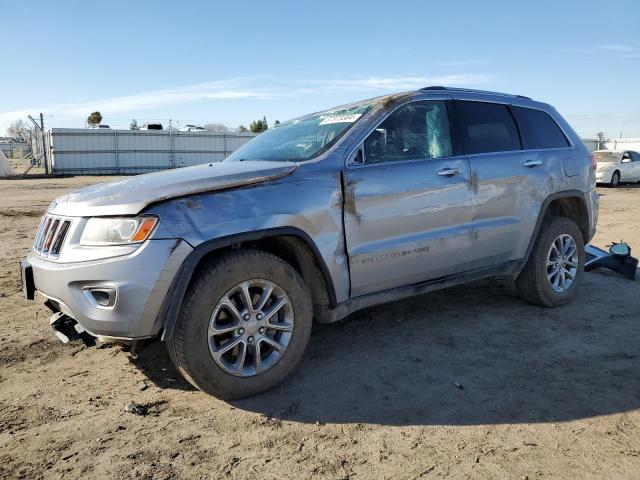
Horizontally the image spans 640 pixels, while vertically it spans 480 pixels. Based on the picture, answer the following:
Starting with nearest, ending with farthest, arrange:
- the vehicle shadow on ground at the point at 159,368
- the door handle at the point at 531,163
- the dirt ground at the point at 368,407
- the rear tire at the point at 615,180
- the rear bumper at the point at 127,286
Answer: the dirt ground at the point at 368,407 < the rear bumper at the point at 127,286 < the vehicle shadow on ground at the point at 159,368 < the door handle at the point at 531,163 < the rear tire at the point at 615,180

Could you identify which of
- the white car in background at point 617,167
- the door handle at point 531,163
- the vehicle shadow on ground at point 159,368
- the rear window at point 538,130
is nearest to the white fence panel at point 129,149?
the white car in background at point 617,167

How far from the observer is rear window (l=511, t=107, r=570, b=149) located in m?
4.81

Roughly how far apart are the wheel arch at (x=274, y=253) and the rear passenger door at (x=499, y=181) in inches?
55.7

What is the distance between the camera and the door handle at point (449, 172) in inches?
156

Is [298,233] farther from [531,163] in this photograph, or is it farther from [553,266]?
[553,266]

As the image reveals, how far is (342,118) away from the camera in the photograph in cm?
400

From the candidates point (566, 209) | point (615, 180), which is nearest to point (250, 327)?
point (566, 209)

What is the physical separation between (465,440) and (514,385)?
0.77m

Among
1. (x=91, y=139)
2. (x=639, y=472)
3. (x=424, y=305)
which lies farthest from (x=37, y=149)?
(x=639, y=472)

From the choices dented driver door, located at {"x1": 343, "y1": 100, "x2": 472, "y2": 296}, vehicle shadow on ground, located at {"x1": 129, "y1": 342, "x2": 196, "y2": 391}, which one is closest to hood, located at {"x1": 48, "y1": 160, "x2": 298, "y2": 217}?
dented driver door, located at {"x1": 343, "y1": 100, "x2": 472, "y2": 296}

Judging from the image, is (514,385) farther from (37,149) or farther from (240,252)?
(37,149)

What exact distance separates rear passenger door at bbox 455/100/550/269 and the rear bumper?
2.42m

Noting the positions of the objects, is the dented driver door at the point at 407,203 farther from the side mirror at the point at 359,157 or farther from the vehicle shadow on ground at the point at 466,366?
the vehicle shadow on ground at the point at 466,366

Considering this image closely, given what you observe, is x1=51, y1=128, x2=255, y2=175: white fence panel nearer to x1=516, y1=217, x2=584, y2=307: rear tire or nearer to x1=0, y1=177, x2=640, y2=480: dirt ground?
x1=516, y1=217, x2=584, y2=307: rear tire
